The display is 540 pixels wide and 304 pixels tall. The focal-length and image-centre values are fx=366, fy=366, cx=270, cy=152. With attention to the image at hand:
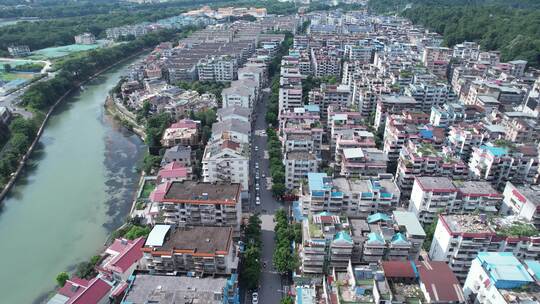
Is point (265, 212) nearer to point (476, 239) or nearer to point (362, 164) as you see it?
point (362, 164)

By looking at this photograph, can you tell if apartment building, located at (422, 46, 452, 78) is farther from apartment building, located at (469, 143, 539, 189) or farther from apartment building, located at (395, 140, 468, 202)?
apartment building, located at (395, 140, 468, 202)

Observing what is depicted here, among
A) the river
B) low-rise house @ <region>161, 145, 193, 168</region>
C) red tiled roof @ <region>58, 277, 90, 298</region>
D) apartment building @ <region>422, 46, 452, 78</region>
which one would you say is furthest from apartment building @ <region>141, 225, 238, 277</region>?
apartment building @ <region>422, 46, 452, 78</region>

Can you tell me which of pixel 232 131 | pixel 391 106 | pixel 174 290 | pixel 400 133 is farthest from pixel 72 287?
pixel 391 106

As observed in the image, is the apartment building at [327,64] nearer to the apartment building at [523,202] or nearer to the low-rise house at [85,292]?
the apartment building at [523,202]

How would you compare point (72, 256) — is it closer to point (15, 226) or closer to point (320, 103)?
point (15, 226)

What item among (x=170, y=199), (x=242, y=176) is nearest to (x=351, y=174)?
(x=242, y=176)
